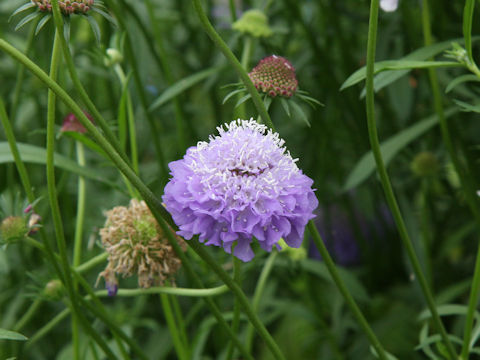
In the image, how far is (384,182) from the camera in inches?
22.6

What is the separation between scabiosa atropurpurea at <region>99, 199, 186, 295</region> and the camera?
0.61 metres

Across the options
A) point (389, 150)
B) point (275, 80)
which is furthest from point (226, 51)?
point (389, 150)

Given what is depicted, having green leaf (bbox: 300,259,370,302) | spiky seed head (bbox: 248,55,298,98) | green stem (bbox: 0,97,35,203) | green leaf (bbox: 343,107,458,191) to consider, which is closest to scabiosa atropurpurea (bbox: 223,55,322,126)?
spiky seed head (bbox: 248,55,298,98)

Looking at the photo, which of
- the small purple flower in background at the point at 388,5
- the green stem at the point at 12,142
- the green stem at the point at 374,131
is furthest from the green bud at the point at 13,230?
the small purple flower in background at the point at 388,5

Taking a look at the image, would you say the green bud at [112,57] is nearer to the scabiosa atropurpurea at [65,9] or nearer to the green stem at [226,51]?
the scabiosa atropurpurea at [65,9]

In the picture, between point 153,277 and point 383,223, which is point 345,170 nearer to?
point 383,223

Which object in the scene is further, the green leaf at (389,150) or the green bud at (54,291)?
the green leaf at (389,150)

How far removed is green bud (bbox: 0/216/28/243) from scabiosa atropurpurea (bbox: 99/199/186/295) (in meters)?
0.08

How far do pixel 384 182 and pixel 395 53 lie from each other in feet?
2.04

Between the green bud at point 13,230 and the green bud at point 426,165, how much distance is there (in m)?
0.73

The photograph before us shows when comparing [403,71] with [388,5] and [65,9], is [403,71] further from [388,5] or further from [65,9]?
[65,9]

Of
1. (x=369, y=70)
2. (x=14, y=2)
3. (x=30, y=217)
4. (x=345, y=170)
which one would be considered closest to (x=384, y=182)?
(x=369, y=70)

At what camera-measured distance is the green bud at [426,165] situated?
3.47 ft

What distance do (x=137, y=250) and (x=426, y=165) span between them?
0.64 m
